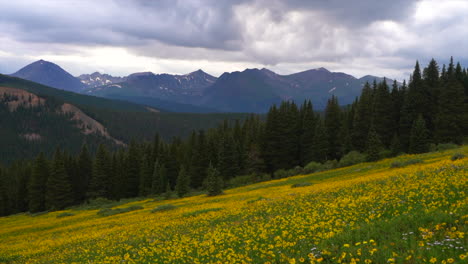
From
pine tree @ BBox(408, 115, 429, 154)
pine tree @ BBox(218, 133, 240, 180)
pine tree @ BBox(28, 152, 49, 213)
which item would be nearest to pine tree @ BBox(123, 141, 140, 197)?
pine tree @ BBox(28, 152, 49, 213)

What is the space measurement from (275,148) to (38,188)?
56091 millimetres

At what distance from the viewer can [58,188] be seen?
6806 centimetres

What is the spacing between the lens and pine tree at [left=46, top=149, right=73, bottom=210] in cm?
6769

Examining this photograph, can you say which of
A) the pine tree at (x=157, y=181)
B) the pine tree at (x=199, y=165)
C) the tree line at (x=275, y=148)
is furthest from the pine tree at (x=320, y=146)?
the pine tree at (x=157, y=181)

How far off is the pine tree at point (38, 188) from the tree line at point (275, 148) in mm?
198

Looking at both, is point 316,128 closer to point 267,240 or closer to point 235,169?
point 235,169

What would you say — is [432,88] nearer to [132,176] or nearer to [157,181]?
[157,181]

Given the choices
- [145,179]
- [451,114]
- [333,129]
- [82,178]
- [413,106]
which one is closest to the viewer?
[451,114]

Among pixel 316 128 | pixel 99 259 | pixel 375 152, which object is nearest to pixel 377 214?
pixel 99 259

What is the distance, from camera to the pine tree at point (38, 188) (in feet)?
229

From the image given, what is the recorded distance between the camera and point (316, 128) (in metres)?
63.4

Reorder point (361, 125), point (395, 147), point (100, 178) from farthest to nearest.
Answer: point (100, 178)
point (361, 125)
point (395, 147)

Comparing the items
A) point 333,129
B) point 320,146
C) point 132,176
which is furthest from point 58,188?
point 333,129

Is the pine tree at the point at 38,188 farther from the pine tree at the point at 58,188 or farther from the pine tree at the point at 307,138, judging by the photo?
the pine tree at the point at 307,138
